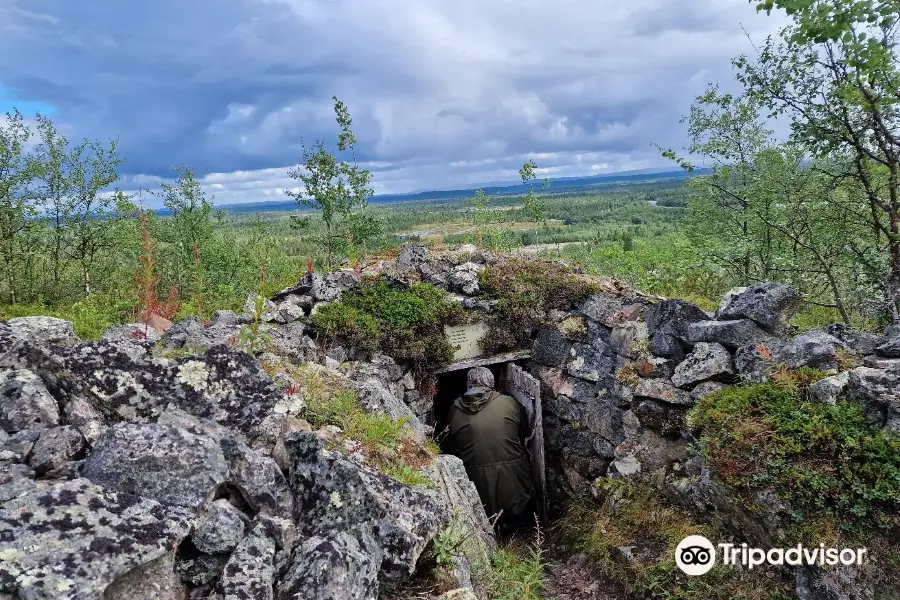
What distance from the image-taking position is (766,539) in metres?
5.50

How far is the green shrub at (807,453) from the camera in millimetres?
4848

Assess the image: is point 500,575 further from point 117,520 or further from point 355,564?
point 117,520

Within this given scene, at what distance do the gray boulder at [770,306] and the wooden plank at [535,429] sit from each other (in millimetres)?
3296

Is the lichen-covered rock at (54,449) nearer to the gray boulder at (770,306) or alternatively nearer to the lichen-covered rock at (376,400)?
the lichen-covered rock at (376,400)

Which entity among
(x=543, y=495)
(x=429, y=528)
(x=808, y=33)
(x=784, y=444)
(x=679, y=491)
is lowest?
(x=543, y=495)

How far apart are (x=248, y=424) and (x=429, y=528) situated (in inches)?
56.6

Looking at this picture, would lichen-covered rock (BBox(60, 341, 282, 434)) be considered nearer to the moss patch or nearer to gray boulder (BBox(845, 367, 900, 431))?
the moss patch

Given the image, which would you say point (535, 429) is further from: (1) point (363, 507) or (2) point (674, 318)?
(1) point (363, 507)

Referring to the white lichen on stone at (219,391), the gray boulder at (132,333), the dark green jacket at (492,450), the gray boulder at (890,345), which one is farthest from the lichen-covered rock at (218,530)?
the gray boulder at (890,345)

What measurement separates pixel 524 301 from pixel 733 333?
11.4 ft

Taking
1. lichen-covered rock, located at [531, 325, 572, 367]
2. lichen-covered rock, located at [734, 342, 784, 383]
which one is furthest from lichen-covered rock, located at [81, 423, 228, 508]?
lichen-covered rock, located at [531, 325, 572, 367]

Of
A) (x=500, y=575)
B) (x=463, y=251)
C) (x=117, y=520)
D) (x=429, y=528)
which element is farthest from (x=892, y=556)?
(x=463, y=251)

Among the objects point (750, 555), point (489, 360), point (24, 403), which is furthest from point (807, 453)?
point (24, 403)

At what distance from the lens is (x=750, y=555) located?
5.70 meters
